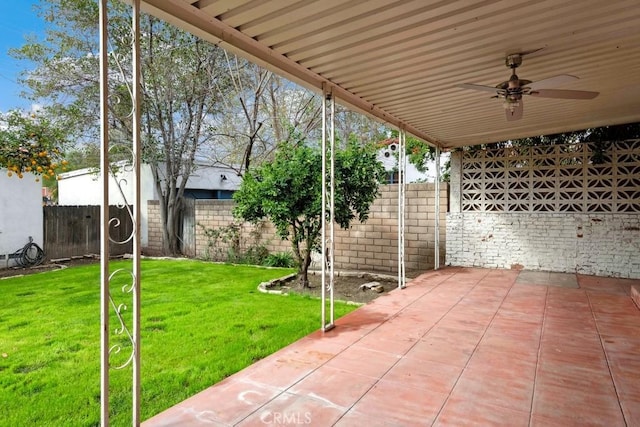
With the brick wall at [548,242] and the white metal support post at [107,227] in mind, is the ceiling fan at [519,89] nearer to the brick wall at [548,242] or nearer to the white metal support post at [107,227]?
the white metal support post at [107,227]

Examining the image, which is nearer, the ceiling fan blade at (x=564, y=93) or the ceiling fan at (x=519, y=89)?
the ceiling fan at (x=519, y=89)

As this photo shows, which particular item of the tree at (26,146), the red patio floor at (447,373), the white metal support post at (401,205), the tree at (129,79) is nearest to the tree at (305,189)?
the white metal support post at (401,205)

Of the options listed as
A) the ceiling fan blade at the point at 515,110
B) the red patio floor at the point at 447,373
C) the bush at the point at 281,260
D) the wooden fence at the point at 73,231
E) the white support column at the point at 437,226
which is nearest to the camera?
the red patio floor at the point at 447,373

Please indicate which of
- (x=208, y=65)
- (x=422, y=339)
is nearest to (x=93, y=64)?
(x=208, y=65)

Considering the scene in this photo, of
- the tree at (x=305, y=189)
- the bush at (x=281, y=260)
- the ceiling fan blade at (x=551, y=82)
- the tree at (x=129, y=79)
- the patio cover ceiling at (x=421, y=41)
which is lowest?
the bush at (x=281, y=260)

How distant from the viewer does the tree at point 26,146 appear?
6496 millimetres

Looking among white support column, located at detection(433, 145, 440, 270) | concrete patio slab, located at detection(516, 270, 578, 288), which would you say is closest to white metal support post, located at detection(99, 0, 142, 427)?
concrete patio slab, located at detection(516, 270, 578, 288)

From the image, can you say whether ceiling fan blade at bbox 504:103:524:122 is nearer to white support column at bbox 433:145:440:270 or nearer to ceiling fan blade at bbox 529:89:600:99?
ceiling fan blade at bbox 529:89:600:99

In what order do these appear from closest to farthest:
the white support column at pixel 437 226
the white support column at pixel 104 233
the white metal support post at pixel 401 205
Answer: the white support column at pixel 104 233
the white metal support post at pixel 401 205
the white support column at pixel 437 226

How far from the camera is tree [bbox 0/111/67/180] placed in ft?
21.3

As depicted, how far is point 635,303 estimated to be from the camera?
435 cm

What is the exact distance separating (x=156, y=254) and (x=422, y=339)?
8.57 metres

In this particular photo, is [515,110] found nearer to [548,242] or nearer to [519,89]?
[519,89]

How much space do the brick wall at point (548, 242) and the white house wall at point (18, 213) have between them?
8.78 metres
